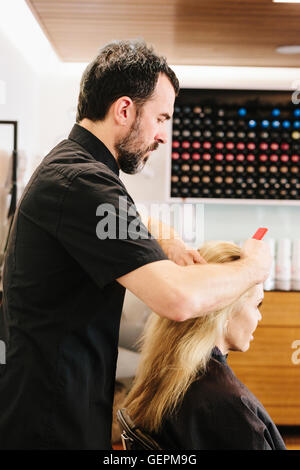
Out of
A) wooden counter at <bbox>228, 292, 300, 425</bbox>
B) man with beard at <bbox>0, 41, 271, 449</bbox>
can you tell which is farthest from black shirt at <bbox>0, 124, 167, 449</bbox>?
wooden counter at <bbox>228, 292, 300, 425</bbox>

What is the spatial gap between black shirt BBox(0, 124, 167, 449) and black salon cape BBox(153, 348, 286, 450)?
0.24 meters

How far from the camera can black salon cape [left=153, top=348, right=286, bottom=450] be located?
123cm

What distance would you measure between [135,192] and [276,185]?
1.09 metres

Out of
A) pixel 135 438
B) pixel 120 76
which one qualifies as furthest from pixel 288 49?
pixel 135 438

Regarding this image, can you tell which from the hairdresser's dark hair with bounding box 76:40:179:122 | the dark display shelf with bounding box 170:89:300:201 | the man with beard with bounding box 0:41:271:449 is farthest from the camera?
the dark display shelf with bounding box 170:89:300:201

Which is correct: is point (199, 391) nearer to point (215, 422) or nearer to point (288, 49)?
point (215, 422)

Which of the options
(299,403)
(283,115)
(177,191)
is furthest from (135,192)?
(299,403)

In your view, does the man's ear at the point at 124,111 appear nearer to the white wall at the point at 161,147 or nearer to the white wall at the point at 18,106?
the white wall at the point at 18,106

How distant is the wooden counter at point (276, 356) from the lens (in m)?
3.04

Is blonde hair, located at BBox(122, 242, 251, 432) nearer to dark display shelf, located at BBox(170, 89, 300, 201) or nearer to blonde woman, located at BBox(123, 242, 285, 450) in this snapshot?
blonde woman, located at BBox(123, 242, 285, 450)

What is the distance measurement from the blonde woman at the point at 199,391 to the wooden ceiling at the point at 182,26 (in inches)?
57.7

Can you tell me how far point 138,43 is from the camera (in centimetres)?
127

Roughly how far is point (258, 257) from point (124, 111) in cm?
51
